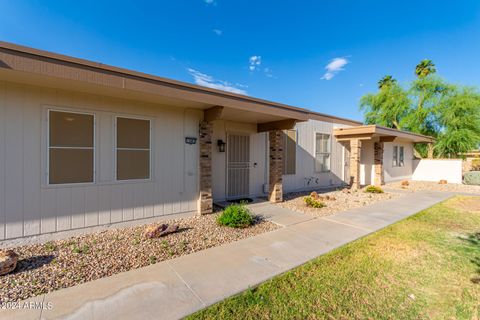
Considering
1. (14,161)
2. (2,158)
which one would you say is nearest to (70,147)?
(14,161)

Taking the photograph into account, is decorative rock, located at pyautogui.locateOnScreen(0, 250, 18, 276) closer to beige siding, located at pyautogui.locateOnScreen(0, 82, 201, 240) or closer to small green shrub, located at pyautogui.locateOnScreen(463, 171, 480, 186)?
beige siding, located at pyautogui.locateOnScreen(0, 82, 201, 240)

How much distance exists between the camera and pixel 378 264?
3.37m

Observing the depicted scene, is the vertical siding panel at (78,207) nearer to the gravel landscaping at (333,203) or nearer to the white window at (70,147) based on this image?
the white window at (70,147)

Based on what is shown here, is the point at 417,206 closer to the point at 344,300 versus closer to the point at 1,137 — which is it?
the point at 344,300

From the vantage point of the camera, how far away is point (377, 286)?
2.80m

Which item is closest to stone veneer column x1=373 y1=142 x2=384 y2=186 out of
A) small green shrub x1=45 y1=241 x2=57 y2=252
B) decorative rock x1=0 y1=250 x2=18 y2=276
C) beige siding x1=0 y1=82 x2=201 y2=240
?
beige siding x1=0 y1=82 x2=201 y2=240

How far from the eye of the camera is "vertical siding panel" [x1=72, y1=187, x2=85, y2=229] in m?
4.20

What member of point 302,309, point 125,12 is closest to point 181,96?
point 302,309

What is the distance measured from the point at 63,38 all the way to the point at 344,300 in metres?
9.09

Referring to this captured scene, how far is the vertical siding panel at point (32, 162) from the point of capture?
3.78m

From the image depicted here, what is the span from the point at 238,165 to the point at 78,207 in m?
4.63

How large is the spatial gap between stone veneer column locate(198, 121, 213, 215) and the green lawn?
10.5 feet

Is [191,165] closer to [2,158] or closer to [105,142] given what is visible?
[105,142]

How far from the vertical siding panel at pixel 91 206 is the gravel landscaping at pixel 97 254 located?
27 cm
